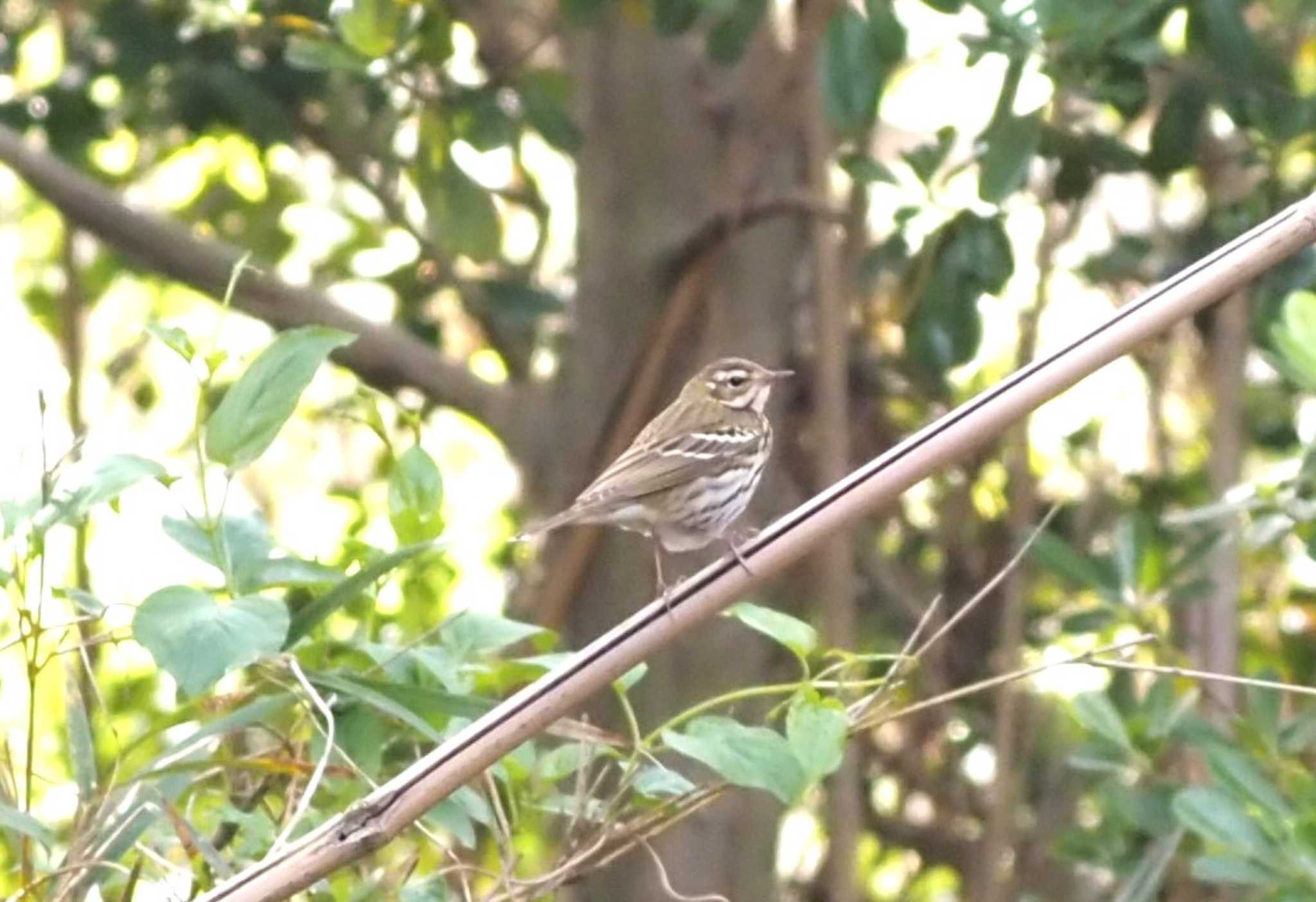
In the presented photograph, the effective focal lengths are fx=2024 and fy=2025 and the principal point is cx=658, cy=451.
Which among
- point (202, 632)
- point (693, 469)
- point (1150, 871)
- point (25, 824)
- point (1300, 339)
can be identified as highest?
point (202, 632)

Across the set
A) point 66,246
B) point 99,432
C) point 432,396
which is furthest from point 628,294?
point 99,432

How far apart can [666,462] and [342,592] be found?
128 centimetres

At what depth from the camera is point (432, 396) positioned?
3523 mm

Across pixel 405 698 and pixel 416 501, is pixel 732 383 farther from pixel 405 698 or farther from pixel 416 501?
pixel 405 698

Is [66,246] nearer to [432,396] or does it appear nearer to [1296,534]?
[432,396]

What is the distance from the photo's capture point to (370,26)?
9.95 feet

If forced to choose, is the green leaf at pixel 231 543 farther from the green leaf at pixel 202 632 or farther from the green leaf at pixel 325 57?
the green leaf at pixel 325 57

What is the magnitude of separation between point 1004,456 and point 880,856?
969 mm

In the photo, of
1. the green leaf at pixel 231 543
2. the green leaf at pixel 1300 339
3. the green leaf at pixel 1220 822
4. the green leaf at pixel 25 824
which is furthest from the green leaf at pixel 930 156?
the green leaf at pixel 25 824

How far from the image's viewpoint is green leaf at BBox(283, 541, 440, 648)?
175 cm

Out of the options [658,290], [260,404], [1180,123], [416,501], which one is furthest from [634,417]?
[260,404]

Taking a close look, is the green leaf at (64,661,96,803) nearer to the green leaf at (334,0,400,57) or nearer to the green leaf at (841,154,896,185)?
the green leaf at (334,0,400,57)

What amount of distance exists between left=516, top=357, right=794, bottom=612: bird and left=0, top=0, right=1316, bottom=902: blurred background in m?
0.25

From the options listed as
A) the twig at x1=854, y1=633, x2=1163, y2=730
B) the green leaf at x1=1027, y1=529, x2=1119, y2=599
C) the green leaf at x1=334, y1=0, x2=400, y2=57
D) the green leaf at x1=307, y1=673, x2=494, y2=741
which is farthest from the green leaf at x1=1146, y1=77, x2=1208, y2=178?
the green leaf at x1=307, y1=673, x2=494, y2=741
